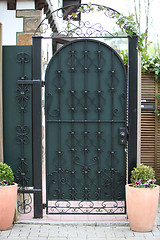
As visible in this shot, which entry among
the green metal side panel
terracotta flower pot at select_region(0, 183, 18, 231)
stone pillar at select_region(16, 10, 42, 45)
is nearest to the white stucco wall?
stone pillar at select_region(16, 10, 42, 45)

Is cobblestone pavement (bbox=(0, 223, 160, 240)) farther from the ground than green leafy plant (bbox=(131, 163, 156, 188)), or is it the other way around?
green leafy plant (bbox=(131, 163, 156, 188))

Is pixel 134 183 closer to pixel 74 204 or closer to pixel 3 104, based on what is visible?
pixel 74 204

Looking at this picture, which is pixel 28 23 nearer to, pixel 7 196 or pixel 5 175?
pixel 5 175

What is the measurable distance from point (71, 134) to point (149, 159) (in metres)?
2.25

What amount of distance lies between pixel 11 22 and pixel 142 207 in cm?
344

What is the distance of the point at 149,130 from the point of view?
723 cm

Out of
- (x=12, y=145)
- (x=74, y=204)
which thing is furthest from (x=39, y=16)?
(x=74, y=204)

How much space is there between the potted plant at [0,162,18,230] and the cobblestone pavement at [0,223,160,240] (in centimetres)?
13

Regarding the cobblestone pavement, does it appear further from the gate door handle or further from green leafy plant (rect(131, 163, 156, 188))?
the gate door handle

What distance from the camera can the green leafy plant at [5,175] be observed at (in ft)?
16.3

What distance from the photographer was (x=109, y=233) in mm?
4930

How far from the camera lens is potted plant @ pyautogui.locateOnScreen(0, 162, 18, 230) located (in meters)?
4.88

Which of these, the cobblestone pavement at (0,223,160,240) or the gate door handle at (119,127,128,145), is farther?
the gate door handle at (119,127,128,145)

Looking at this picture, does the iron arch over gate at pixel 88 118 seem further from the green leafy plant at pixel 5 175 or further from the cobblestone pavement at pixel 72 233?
the green leafy plant at pixel 5 175
